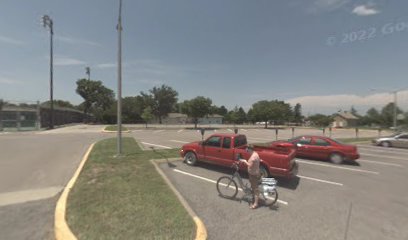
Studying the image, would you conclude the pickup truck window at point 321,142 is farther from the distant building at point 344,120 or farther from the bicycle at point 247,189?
the distant building at point 344,120

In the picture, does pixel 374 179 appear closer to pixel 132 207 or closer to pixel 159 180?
pixel 159 180

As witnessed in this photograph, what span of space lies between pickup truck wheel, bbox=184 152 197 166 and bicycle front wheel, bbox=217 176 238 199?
3836 millimetres

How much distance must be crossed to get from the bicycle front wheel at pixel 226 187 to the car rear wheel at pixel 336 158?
8015mm

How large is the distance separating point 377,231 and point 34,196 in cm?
849

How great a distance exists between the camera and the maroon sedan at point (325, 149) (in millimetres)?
12211

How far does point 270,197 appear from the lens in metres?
6.75

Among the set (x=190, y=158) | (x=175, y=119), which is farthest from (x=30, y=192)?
(x=175, y=119)

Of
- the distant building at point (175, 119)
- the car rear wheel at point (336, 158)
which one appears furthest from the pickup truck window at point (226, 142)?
the distant building at point (175, 119)

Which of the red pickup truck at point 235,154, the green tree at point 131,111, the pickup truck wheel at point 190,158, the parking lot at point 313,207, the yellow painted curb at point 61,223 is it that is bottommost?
the parking lot at point 313,207

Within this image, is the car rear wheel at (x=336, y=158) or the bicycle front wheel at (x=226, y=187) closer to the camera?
the bicycle front wheel at (x=226, y=187)

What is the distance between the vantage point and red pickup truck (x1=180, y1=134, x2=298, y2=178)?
8.19 m

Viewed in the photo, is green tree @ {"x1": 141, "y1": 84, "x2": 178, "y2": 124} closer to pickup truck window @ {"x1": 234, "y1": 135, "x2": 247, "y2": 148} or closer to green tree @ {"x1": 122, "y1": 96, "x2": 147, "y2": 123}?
green tree @ {"x1": 122, "y1": 96, "x2": 147, "y2": 123}

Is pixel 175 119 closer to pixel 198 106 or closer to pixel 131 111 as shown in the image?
pixel 131 111

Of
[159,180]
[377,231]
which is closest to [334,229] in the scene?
[377,231]
